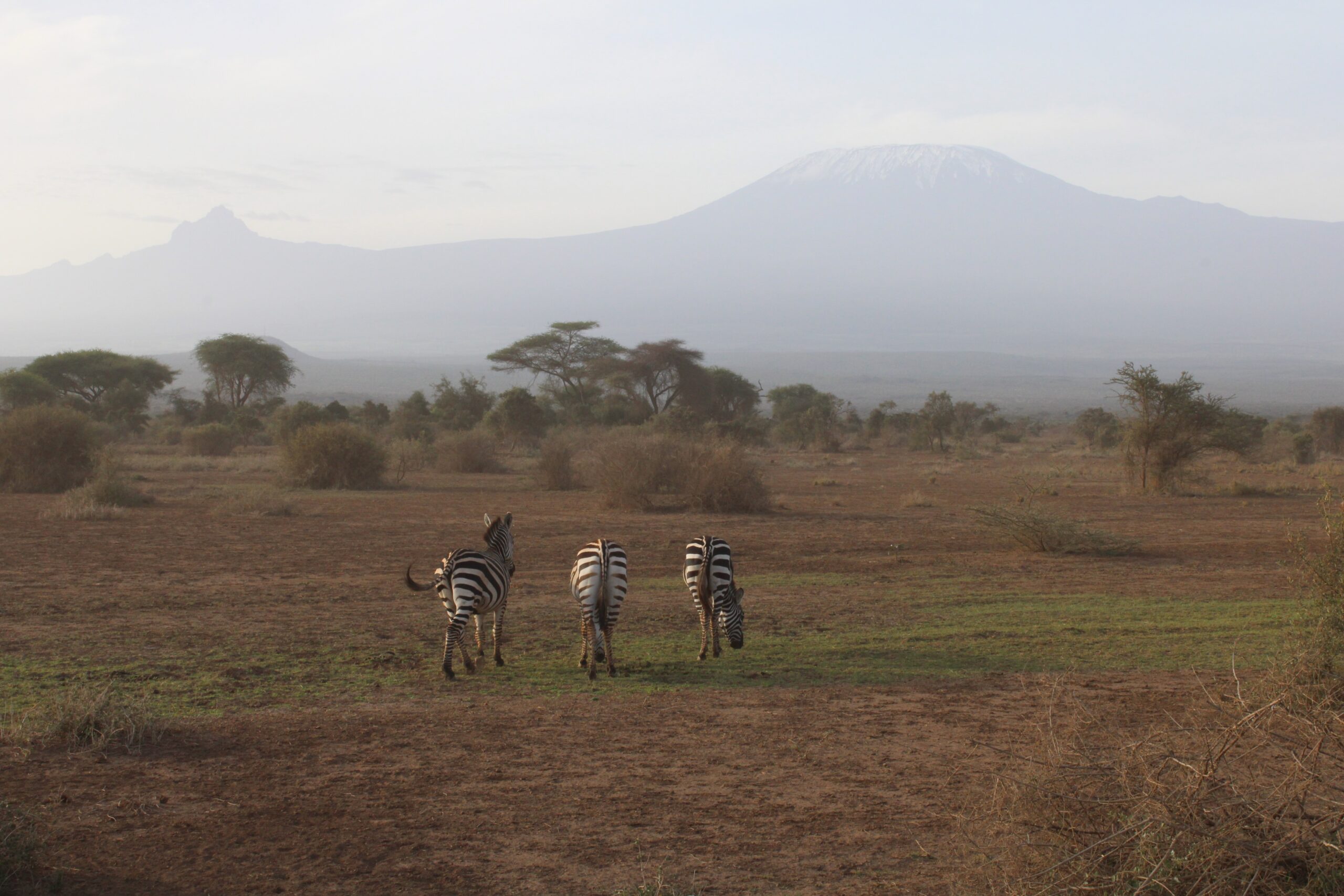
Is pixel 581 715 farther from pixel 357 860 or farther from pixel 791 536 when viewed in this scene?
pixel 791 536

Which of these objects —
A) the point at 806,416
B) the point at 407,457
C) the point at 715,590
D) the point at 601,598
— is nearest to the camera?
the point at 601,598

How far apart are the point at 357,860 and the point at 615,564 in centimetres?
414

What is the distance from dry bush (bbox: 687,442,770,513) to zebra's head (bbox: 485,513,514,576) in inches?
470

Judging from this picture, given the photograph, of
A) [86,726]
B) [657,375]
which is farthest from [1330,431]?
[86,726]

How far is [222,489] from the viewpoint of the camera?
2453 centimetres

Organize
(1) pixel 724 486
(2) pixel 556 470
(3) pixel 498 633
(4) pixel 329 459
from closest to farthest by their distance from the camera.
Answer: (3) pixel 498 633, (1) pixel 724 486, (4) pixel 329 459, (2) pixel 556 470

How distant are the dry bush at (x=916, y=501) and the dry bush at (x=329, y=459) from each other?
1437cm

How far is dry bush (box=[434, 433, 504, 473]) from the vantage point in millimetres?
32250

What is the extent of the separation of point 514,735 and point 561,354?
50247 millimetres

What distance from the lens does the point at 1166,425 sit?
25.7m

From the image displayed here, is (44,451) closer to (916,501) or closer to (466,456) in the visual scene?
(466,456)

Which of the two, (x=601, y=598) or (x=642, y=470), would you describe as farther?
(x=642, y=470)

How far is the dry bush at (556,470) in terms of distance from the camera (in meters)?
27.3

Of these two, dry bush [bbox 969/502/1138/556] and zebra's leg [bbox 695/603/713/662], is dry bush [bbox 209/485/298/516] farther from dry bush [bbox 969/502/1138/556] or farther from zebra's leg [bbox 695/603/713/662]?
dry bush [bbox 969/502/1138/556]
